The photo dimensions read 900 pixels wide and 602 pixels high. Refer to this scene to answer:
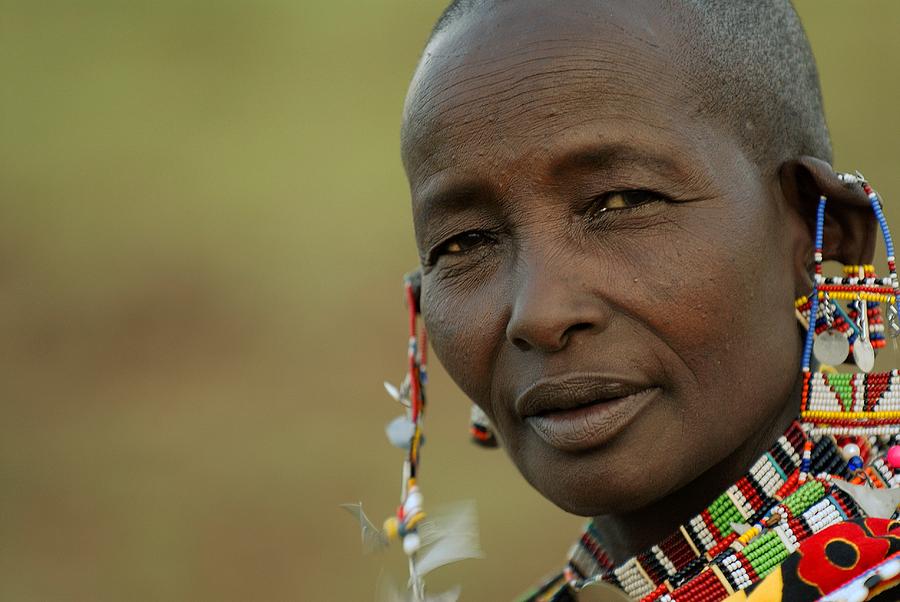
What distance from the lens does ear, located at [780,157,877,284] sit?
2.31 m

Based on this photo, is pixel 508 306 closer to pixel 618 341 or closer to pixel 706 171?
pixel 618 341

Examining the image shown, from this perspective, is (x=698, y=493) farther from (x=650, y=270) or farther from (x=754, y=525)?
(x=650, y=270)

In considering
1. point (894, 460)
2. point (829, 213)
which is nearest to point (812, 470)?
point (894, 460)

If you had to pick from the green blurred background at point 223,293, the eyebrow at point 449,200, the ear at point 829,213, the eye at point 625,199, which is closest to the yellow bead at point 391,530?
the eyebrow at point 449,200

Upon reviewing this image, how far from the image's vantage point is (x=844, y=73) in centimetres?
797

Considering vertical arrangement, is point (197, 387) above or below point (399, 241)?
below

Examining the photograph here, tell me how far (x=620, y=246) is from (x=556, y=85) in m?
0.33

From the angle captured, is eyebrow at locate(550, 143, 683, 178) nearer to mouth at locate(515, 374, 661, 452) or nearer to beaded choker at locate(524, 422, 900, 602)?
mouth at locate(515, 374, 661, 452)

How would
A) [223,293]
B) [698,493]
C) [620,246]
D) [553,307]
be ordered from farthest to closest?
[223,293] < [698,493] < [620,246] < [553,307]

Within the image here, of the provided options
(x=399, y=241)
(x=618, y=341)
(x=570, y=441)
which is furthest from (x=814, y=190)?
(x=399, y=241)

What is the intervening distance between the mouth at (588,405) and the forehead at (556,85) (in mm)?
429

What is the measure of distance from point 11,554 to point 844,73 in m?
6.32

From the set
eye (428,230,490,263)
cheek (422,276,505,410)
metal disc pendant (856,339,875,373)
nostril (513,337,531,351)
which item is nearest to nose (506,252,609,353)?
nostril (513,337,531,351)

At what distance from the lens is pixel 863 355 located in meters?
2.25
